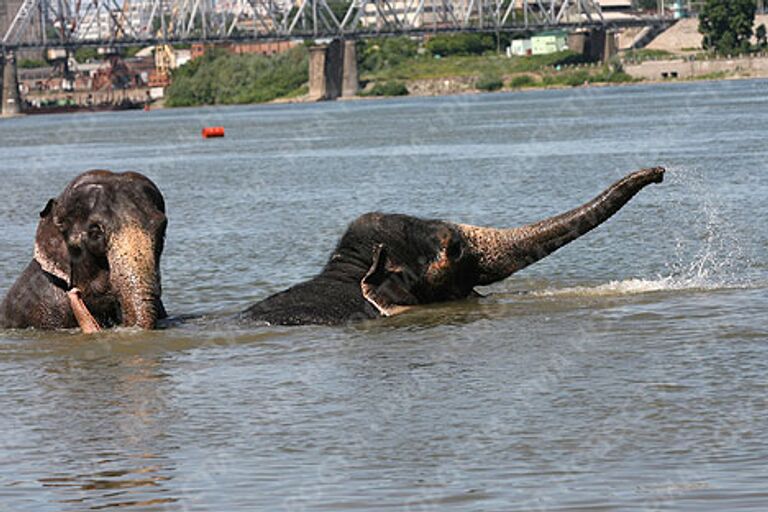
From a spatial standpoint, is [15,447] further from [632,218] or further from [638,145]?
[638,145]

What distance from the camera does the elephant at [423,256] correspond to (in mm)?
15859

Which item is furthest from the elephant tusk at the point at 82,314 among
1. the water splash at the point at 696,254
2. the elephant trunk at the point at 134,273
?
the water splash at the point at 696,254

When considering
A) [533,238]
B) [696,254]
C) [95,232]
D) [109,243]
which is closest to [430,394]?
[533,238]

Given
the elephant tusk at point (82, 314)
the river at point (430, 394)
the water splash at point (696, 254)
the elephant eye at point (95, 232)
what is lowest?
the water splash at point (696, 254)

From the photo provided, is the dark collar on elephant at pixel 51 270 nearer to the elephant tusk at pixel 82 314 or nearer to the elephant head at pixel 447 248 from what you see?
the elephant tusk at pixel 82 314

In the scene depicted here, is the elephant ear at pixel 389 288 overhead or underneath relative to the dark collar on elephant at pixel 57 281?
underneath

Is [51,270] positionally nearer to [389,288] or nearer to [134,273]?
[134,273]

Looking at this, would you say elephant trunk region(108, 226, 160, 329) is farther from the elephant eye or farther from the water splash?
the water splash

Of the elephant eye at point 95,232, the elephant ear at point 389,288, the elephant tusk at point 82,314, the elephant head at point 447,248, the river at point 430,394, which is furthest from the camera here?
the elephant ear at point 389,288

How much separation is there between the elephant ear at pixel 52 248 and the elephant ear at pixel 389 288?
256 cm

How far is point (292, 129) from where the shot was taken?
119m

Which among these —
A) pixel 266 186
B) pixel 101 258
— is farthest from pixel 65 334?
pixel 266 186

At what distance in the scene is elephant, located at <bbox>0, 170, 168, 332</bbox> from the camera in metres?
15.1

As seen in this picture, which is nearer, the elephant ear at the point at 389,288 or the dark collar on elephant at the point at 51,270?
the dark collar on elephant at the point at 51,270
